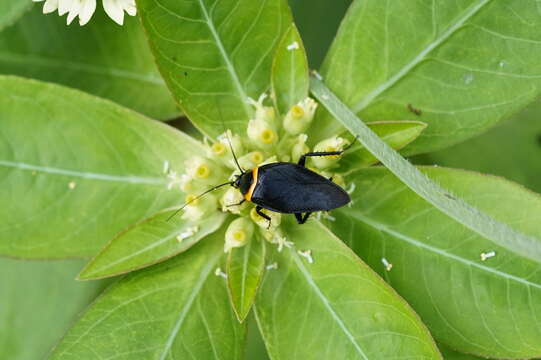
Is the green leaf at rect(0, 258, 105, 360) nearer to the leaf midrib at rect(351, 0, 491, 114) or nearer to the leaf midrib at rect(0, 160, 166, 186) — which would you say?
the leaf midrib at rect(0, 160, 166, 186)

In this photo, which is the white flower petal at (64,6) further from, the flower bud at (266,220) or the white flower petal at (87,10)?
the flower bud at (266,220)

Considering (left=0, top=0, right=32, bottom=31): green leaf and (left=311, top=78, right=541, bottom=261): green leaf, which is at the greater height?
(left=0, top=0, right=32, bottom=31): green leaf

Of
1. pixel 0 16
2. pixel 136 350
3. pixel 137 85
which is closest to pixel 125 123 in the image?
pixel 137 85

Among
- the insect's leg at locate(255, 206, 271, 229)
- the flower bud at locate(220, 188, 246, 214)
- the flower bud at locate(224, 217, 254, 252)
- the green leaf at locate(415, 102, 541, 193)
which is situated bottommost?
the green leaf at locate(415, 102, 541, 193)

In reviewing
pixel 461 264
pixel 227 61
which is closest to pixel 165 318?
pixel 227 61

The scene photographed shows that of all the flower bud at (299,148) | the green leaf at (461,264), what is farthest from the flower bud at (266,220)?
the green leaf at (461,264)

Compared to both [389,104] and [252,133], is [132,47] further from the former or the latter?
[389,104]

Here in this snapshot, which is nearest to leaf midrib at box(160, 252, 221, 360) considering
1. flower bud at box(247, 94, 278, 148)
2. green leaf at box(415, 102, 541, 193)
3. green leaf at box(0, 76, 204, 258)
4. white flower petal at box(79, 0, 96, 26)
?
green leaf at box(0, 76, 204, 258)
